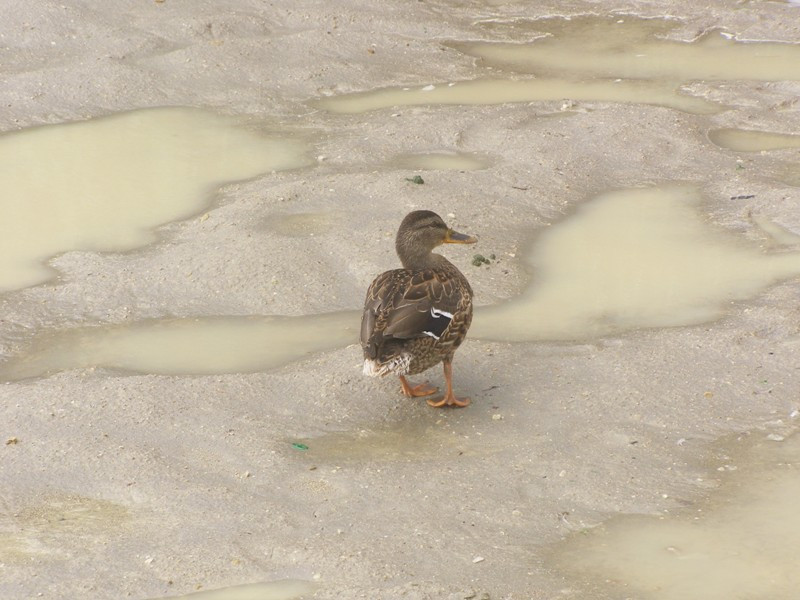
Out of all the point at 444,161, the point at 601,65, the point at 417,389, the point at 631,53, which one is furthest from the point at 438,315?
the point at 631,53

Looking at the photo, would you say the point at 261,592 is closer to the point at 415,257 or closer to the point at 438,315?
the point at 438,315

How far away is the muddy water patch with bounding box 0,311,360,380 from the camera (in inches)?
260

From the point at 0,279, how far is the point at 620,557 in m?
4.55

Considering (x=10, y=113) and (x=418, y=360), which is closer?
(x=418, y=360)

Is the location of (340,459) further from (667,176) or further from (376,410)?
(667,176)

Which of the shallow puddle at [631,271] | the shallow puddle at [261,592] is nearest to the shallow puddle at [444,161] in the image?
the shallow puddle at [631,271]

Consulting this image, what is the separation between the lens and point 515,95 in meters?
10.7

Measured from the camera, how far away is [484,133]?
9688 mm

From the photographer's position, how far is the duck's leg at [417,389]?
20.7 ft

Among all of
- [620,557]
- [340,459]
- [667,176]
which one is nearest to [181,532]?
[340,459]

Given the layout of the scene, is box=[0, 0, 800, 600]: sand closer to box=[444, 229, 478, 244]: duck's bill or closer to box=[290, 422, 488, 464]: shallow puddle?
box=[290, 422, 488, 464]: shallow puddle

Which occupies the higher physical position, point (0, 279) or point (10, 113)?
point (10, 113)

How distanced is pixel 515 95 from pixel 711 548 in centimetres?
643

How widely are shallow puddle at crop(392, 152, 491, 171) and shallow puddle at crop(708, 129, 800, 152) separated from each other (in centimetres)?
201
